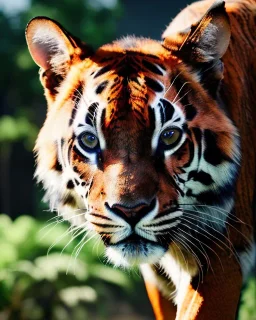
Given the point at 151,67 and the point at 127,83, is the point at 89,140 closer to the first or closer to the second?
the point at 127,83

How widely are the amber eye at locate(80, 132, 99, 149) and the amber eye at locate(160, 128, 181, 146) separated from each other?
211 millimetres

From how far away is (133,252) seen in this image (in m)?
2.37

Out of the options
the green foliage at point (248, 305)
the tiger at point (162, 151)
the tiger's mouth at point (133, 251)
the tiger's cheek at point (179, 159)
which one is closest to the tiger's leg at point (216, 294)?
the tiger at point (162, 151)

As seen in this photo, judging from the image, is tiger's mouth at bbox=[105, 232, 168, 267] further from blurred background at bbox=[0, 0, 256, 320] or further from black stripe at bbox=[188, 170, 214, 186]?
blurred background at bbox=[0, 0, 256, 320]

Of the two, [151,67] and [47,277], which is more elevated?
[151,67]

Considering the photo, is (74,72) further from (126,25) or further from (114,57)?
(126,25)

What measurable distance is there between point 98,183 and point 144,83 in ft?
1.17

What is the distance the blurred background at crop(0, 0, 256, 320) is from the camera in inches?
253

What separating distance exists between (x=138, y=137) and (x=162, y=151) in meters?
0.11

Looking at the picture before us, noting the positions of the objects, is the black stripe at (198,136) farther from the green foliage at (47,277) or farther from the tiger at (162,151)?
the green foliage at (47,277)

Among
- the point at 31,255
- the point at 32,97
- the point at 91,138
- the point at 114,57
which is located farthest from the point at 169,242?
the point at 32,97

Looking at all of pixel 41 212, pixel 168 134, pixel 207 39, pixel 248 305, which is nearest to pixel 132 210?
pixel 168 134

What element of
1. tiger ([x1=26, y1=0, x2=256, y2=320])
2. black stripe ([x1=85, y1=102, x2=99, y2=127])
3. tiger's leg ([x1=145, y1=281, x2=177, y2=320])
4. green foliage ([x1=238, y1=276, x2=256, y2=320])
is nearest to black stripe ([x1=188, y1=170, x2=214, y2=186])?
tiger ([x1=26, y1=0, x2=256, y2=320])

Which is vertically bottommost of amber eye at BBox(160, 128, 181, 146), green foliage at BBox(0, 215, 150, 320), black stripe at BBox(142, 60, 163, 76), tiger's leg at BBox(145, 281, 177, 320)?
green foliage at BBox(0, 215, 150, 320)
